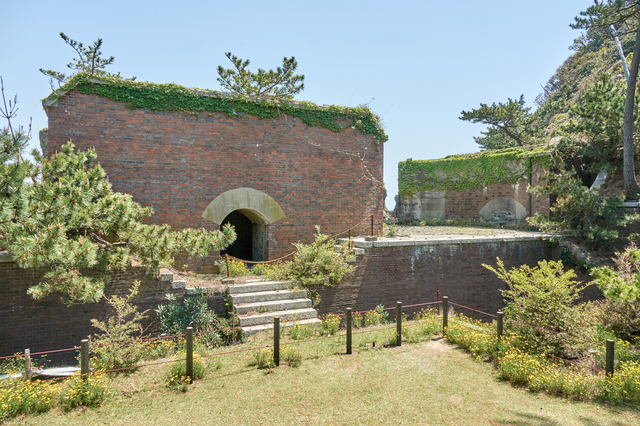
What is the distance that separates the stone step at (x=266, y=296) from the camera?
945 centimetres

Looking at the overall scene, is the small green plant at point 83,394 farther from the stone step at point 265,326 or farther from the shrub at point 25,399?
the stone step at point 265,326

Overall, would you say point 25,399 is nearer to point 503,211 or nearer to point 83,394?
point 83,394

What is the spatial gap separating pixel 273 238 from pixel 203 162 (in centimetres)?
324

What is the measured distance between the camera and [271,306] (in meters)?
9.46

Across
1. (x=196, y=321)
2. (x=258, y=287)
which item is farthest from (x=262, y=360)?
(x=258, y=287)

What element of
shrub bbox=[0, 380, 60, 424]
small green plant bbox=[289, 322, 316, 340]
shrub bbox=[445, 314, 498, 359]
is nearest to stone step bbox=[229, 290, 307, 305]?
small green plant bbox=[289, 322, 316, 340]

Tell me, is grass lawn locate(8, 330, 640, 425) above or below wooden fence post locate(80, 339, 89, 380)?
below

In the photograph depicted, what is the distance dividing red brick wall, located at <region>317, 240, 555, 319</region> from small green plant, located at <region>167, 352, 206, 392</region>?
4421mm

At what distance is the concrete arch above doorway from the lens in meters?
11.8

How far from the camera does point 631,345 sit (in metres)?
8.75

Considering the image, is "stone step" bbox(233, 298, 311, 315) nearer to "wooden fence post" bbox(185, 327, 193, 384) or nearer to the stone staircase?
the stone staircase

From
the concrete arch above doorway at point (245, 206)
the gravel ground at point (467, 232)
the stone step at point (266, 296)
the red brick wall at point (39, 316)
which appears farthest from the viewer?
the gravel ground at point (467, 232)

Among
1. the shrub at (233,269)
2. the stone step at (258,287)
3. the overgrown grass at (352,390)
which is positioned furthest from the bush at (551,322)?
the shrub at (233,269)

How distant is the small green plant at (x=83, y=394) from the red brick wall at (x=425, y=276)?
19.1 feet
